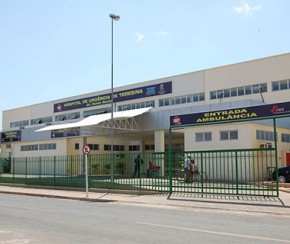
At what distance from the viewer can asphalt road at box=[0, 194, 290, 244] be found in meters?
8.04

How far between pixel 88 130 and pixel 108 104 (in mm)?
8068

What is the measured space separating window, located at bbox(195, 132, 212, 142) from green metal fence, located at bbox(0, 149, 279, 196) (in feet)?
21.8

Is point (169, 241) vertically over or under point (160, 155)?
under

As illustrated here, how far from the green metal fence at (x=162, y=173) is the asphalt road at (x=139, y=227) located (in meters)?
4.21

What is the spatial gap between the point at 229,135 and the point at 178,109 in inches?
260

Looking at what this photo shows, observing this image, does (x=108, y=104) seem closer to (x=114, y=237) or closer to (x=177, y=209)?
(x=177, y=209)

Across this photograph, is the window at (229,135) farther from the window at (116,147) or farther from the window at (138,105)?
the window at (116,147)

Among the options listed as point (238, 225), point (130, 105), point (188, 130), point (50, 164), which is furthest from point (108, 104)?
point (238, 225)

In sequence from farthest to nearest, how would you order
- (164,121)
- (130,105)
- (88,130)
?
(130,105) < (88,130) < (164,121)

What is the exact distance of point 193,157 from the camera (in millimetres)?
18516

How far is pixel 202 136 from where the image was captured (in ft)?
95.3

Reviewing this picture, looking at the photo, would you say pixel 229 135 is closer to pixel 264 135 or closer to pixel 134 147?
pixel 264 135

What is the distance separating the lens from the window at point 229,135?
27.2m

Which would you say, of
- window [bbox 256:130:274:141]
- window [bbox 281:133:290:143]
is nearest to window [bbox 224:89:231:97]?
window [bbox 281:133:290:143]
